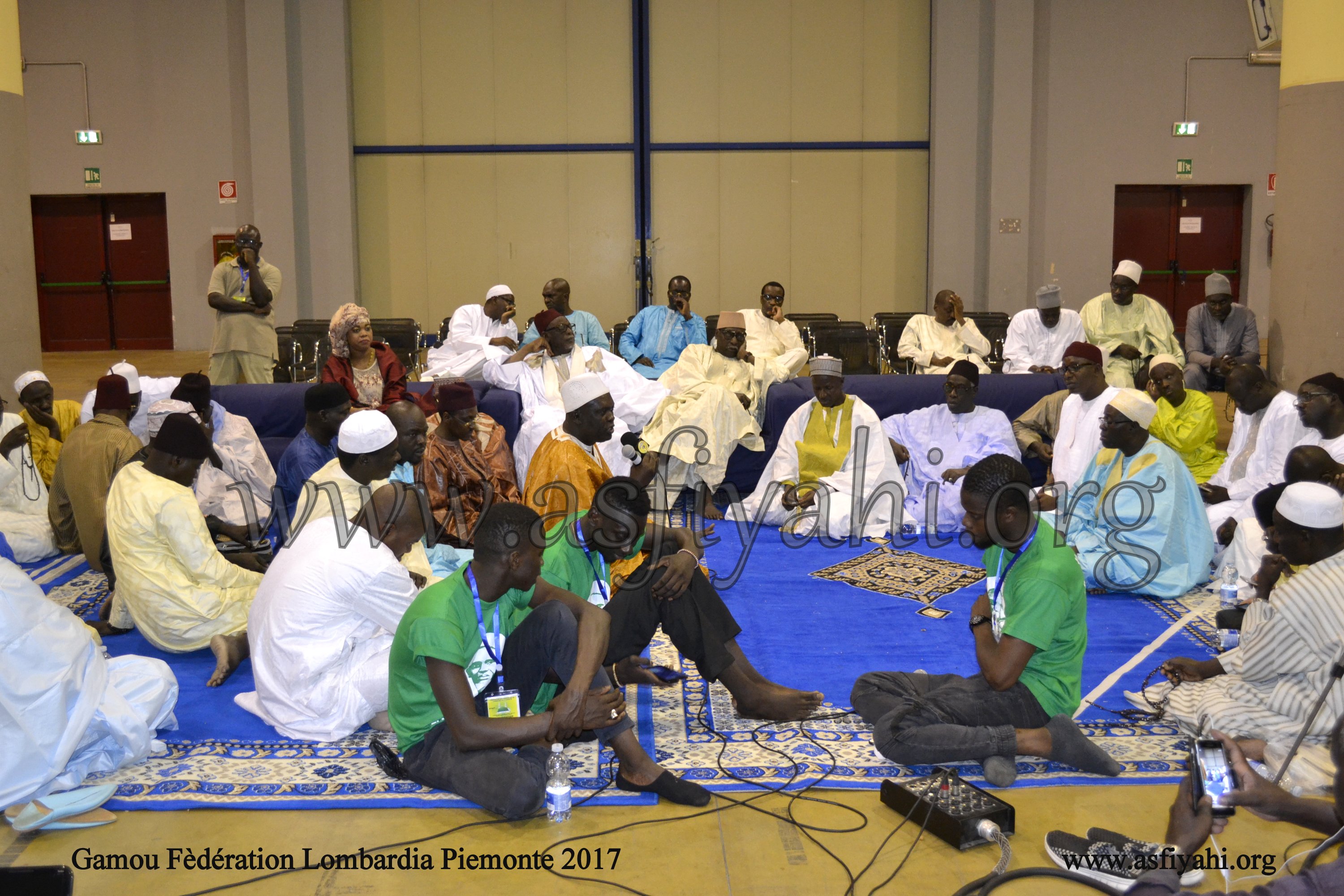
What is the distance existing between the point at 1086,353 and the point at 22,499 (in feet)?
20.6

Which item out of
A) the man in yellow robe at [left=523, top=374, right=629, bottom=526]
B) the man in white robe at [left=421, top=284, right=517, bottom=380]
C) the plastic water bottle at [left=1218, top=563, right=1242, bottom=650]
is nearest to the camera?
the plastic water bottle at [left=1218, top=563, right=1242, bottom=650]

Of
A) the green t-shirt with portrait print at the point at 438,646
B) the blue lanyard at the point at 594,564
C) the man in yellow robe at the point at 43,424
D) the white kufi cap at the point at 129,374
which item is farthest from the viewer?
the man in yellow robe at the point at 43,424

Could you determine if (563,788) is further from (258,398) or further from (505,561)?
(258,398)

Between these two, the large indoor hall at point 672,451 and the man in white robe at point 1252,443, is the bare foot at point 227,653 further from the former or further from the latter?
the man in white robe at point 1252,443

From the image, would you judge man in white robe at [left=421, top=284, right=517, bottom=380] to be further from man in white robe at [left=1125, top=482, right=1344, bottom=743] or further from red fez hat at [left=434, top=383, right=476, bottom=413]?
man in white robe at [left=1125, top=482, right=1344, bottom=743]

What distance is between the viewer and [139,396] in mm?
6695

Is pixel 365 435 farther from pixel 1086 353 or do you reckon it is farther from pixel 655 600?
pixel 1086 353

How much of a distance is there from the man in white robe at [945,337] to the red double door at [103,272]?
9.67 metres

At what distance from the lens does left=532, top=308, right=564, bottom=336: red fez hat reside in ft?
26.2

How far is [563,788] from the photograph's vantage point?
351cm

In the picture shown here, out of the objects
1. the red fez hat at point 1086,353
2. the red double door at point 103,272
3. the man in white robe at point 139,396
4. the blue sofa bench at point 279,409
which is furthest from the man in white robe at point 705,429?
the red double door at point 103,272

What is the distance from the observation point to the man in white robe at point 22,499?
21.1 feet

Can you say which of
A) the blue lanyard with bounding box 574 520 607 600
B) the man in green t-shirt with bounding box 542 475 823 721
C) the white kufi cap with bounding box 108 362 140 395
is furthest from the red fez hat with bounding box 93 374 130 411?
the man in green t-shirt with bounding box 542 475 823 721

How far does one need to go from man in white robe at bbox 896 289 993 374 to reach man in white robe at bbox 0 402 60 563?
6609 millimetres
